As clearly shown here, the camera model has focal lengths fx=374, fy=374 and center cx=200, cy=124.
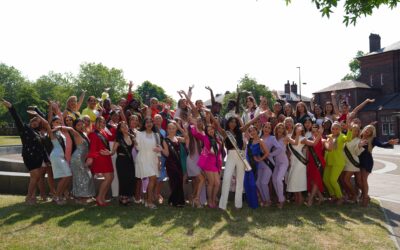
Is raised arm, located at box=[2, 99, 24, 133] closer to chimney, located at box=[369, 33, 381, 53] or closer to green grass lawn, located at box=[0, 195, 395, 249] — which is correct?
green grass lawn, located at box=[0, 195, 395, 249]

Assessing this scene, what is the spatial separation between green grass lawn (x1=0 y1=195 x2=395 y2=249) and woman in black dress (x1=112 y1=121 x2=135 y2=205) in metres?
0.31

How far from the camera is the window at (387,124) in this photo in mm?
43719

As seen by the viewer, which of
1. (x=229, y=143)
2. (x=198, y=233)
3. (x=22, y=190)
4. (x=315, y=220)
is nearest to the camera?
(x=198, y=233)

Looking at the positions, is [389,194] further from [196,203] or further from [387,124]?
[387,124]

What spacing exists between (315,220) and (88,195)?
4.42 meters

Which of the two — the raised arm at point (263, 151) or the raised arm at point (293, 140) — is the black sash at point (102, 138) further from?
the raised arm at point (293, 140)

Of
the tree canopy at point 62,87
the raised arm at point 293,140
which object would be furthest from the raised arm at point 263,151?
the tree canopy at point 62,87

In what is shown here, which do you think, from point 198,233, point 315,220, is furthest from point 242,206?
point 198,233

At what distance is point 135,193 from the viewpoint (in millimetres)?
7945

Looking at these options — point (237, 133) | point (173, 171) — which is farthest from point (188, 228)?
point (237, 133)

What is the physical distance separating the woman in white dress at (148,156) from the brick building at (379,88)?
1643 inches

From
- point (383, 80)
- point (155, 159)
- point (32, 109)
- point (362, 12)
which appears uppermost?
point (383, 80)

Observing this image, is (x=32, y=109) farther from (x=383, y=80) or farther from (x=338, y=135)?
(x=383, y=80)

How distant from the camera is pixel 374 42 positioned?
5444 centimetres
